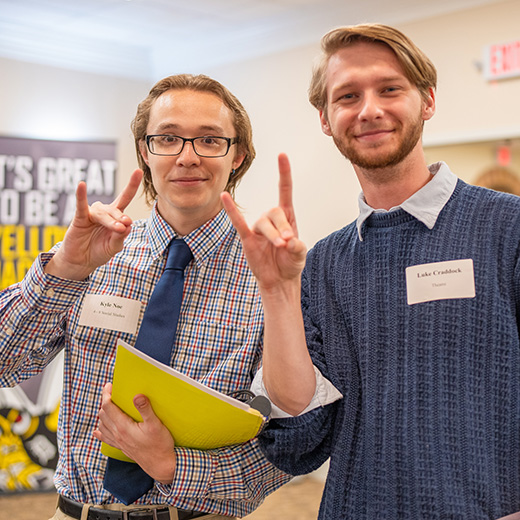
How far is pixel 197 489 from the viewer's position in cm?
146

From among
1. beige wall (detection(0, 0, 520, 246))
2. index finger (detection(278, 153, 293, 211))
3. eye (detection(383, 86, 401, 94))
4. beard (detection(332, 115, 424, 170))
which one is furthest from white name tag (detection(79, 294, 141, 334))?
beige wall (detection(0, 0, 520, 246))

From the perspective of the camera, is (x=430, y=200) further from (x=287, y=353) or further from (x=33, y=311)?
(x=33, y=311)

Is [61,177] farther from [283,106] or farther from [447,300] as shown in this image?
[447,300]

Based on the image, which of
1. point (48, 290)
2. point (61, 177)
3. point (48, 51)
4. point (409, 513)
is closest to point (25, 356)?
point (48, 290)

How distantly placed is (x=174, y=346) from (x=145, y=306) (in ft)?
0.48

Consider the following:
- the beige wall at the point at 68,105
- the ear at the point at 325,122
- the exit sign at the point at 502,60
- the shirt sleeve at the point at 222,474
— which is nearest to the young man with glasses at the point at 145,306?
the shirt sleeve at the point at 222,474

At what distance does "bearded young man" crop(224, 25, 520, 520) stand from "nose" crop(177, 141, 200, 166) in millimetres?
382

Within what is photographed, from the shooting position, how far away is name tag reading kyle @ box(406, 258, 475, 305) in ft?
4.36

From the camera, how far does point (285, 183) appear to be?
1272 mm

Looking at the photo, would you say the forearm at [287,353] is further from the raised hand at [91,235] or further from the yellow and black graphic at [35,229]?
the yellow and black graphic at [35,229]

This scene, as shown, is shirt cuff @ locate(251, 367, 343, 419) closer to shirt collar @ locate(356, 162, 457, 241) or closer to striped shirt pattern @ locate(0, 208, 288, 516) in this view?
striped shirt pattern @ locate(0, 208, 288, 516)

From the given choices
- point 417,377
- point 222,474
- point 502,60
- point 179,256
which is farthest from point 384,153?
point 502,60

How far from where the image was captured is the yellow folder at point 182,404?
1279mm

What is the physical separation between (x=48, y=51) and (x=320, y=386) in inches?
191
